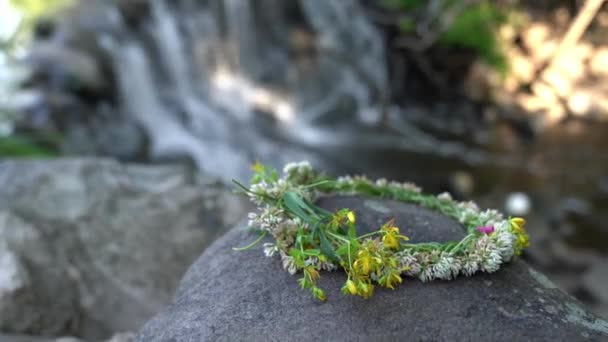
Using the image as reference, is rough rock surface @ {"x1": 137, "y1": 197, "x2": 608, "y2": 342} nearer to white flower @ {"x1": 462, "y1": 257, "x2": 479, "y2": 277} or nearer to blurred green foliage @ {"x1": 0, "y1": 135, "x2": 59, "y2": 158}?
white flower @ {"x1": 462, "y1": 257, "x2": 479, "y2": 277}

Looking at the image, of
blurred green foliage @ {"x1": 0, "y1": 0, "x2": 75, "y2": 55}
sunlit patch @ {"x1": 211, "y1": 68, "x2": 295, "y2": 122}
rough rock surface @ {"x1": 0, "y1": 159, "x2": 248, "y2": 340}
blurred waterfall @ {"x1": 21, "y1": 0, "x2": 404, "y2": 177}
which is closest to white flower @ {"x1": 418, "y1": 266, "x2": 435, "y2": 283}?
rough rock surface @ {"x1": 0, "y1": 159, "x2": 248, "y2": 340}

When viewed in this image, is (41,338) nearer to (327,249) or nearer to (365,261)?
(327,249)

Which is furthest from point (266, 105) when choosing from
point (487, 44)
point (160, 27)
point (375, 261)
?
point (375, 261)

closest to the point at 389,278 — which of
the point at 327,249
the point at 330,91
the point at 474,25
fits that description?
the point at 327,249

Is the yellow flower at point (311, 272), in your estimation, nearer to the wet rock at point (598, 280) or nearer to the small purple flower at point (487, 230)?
the small purple flower at point (487, 230)

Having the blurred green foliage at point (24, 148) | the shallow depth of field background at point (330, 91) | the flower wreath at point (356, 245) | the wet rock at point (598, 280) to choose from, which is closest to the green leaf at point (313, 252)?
the flower wreath at point (356, 245)

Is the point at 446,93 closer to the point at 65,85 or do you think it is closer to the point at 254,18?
the point at 254,18
